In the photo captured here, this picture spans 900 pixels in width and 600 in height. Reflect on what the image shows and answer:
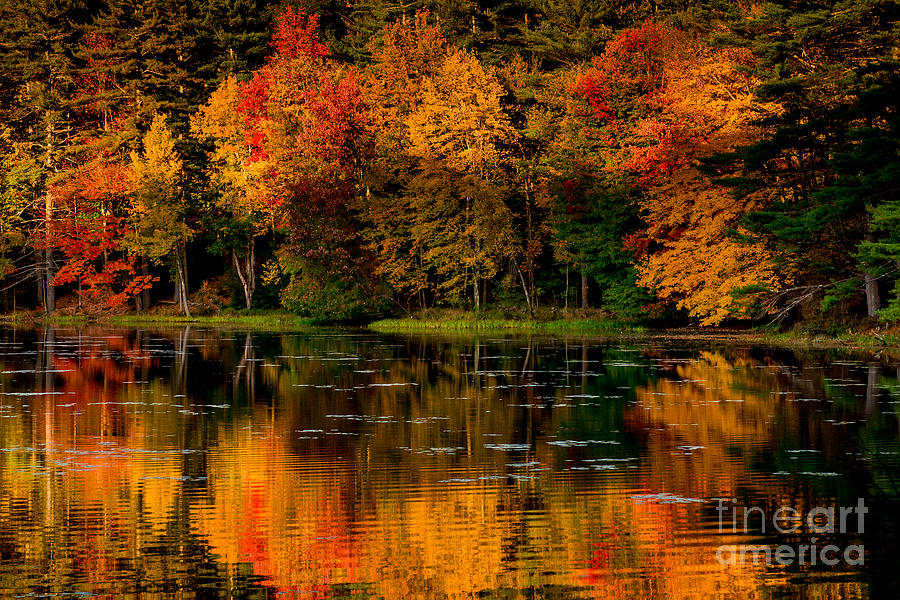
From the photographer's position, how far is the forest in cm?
3903

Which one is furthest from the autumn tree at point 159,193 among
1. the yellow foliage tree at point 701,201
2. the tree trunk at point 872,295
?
the tree trunk at point 872,295

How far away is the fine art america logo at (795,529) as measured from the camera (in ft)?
36.3

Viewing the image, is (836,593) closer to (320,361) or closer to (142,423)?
(142,423)

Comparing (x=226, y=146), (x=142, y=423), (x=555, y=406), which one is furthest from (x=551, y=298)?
(x=142, y=423)

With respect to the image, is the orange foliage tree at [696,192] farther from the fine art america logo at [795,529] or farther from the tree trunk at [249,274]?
the fine art america logo at [795,529]

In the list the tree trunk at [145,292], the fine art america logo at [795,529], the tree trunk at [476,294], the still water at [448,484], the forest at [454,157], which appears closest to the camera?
the still water at [448,484]

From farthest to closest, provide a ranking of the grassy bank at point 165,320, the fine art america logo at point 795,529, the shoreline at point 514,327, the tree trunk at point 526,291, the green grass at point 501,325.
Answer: the grassy bank at point 165,320 < the tree trunk at point 526,291 < the green grass at point 501,325 < the shoreline at point 514,327 < the fine art america logo at point 795,529

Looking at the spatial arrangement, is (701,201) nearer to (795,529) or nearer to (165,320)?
(795,529)

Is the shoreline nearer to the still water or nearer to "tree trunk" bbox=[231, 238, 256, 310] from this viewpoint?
"tree trunk" bbox=[231, 238, 256, 310]

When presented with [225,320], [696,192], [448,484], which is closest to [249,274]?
[225,320]

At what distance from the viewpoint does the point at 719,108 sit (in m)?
43.8

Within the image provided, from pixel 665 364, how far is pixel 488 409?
11.5 metres

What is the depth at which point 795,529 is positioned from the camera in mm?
12219

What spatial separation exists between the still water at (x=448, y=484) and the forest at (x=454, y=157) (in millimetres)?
11919
